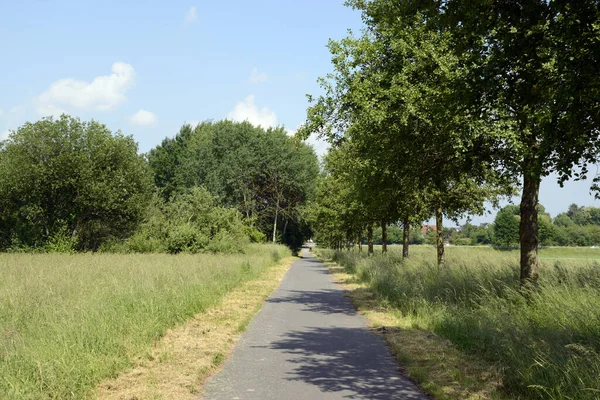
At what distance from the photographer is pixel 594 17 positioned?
19.3ft

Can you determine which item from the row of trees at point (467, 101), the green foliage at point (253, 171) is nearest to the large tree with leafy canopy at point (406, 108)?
the row of trees at point (467, 101)

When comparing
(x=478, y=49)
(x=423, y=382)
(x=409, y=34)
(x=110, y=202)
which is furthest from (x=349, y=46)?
(x=110, y=202)

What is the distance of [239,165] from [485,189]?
4360 cm

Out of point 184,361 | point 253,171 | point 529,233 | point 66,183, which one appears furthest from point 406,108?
point 253,171

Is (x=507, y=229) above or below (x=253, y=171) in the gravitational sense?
below

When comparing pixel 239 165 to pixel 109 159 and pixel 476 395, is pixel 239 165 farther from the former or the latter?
pixel 476 395

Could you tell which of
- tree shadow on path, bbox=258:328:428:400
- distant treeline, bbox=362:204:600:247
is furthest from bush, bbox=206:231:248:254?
distant treeline, bbox=362:204:600:247

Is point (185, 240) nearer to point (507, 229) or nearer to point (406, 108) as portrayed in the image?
point (406, 108)

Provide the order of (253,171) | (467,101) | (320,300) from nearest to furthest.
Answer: (467,101) → (320,300) → (253,171)

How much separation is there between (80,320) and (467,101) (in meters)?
6.84

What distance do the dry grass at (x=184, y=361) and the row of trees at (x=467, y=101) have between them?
210 inches

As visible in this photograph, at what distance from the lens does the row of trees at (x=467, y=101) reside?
6.35 meters

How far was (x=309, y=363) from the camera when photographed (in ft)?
25.0

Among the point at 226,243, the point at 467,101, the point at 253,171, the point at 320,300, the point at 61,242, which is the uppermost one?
the point at 253,171
